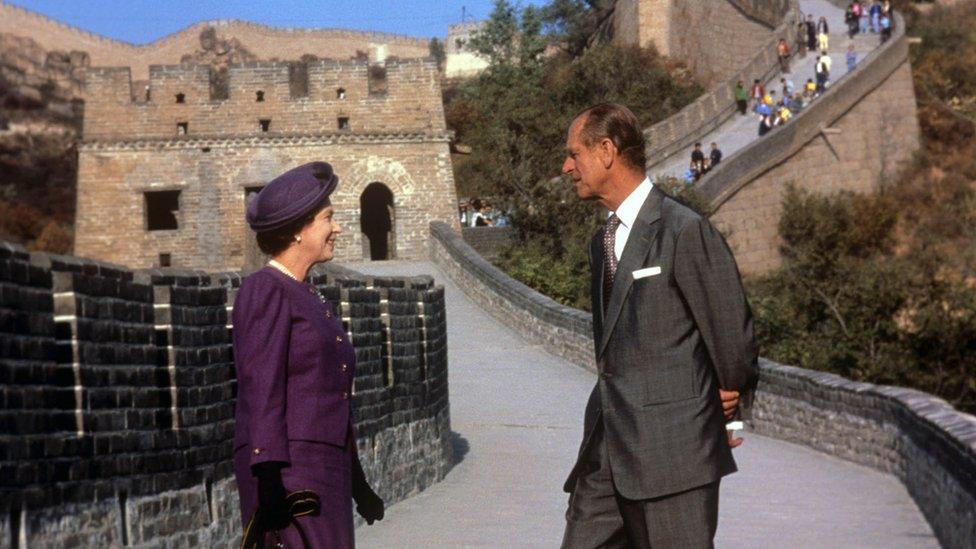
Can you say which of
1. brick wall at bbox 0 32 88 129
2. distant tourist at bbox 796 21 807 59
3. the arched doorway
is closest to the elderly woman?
the arched doorway

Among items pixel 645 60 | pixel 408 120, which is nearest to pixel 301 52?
pixel 645 60

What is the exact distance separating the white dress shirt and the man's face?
9cm

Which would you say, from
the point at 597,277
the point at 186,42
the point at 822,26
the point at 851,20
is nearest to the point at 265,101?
the point at 822,26

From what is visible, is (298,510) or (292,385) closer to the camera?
(298,510)

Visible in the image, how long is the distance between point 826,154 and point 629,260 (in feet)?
153

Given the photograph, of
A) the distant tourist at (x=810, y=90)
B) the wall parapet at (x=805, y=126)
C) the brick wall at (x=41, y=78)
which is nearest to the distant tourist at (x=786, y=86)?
the distant tourist at (x=810, y=90)

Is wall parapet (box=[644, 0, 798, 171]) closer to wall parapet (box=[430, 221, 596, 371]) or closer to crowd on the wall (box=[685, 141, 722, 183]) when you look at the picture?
crowd on the wall (box=[685, 141, 722, 183])

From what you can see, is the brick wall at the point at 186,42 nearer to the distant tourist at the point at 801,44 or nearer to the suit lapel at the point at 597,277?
the distant tourist at the point at 801,44

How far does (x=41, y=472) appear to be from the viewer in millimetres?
7129

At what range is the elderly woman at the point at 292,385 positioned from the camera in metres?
5.70

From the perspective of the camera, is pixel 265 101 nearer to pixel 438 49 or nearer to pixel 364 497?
pixel 364 497

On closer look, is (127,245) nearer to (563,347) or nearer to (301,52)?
(563,347)

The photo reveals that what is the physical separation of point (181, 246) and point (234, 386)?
35.2m

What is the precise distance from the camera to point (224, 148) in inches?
1757
